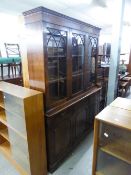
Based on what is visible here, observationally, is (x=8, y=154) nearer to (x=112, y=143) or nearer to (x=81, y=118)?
(x=81, y=118)

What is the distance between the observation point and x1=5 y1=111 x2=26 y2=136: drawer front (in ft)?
5.06

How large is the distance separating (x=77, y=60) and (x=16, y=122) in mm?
1286

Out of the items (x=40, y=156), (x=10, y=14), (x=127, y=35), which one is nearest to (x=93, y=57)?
(x=40, y=156)

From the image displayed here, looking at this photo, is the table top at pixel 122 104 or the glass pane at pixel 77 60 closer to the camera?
the table top at pixel 122 104

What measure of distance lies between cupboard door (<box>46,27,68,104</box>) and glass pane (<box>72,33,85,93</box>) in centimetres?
23

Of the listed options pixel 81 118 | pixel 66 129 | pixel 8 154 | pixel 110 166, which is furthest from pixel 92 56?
pixel 8 154

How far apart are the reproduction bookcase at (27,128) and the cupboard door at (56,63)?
26 cm

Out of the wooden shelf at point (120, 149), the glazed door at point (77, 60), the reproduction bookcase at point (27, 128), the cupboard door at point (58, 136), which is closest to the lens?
the wooden shelf at point (120, 149)

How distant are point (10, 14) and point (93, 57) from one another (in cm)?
360

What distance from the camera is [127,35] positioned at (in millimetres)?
5973

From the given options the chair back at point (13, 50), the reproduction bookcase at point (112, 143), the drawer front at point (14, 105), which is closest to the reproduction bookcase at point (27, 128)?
the drawer front at point (14, 105)

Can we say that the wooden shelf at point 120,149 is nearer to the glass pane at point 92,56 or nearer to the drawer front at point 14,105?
the drawer front at point 14,105

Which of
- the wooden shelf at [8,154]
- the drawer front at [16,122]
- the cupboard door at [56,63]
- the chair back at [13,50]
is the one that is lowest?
the wooden shelf at [8,154]

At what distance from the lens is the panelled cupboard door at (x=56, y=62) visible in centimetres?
158
